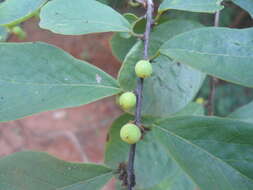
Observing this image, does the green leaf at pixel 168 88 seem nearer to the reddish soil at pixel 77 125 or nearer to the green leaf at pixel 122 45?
the green leaf at pixel 122 45

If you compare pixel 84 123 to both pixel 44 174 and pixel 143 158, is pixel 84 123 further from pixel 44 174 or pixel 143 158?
pixel 44 174

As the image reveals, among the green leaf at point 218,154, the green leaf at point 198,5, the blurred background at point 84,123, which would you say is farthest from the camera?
the blurred background at point 84,123

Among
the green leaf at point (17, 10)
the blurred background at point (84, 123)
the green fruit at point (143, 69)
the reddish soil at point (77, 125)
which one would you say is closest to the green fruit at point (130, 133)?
the green fruit at point (143, 69)

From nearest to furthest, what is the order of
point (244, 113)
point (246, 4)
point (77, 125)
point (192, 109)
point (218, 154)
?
point (218, 154)
point (246, 4)
point (244, 113)
point (192, 109)
point (77, 125)

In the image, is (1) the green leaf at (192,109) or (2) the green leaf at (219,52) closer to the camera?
(2) the green leaf at (219,52)

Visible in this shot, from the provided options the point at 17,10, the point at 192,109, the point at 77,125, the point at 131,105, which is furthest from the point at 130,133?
the point at 77,125

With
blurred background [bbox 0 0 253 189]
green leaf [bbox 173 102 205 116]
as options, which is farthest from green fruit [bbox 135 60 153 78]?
blurred background [bbox 0 0 253 189]
